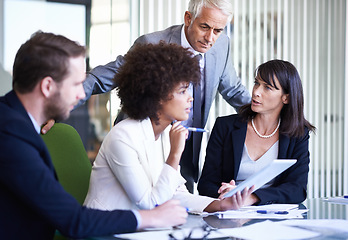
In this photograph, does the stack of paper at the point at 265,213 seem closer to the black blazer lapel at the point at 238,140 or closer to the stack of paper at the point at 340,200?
the stack of paper at the point at 340,200

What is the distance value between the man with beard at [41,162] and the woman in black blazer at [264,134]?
1.12 m

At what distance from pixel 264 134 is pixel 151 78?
95cm

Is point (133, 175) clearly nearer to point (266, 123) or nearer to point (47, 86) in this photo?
point (47, 86)

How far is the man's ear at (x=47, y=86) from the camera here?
148 centimetres

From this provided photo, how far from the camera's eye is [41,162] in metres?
1.41

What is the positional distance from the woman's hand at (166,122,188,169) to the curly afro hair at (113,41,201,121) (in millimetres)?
117

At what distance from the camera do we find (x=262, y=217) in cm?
181

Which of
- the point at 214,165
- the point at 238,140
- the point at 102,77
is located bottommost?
the point at 214,165

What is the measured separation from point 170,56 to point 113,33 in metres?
1.85

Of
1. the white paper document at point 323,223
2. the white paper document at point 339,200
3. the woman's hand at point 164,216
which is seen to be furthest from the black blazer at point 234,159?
the woman's hand at point 164,216

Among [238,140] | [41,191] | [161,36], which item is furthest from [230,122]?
[41,191]

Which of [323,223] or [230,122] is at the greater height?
[230,122]

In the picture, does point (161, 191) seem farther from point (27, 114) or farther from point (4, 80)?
point (4, 80)

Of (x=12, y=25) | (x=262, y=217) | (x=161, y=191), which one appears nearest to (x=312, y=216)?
(x=262, y=217)
